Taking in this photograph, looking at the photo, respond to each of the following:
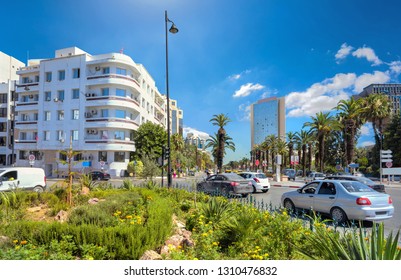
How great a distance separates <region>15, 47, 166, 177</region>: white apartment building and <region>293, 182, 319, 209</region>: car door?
32095 mm

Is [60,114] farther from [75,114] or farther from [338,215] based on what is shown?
[338,215]

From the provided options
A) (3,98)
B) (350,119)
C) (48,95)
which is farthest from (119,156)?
(350,119)

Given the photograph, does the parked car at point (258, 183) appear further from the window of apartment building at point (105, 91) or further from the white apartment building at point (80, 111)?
the window of apartment building at point (105, 91)

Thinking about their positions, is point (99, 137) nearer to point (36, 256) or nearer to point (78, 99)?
point (78, 99)

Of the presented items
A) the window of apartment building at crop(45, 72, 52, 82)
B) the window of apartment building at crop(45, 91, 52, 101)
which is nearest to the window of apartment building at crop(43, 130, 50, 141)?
the window of apartment building at crop(45, 91, 52, 101)

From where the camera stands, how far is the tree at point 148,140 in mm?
39406

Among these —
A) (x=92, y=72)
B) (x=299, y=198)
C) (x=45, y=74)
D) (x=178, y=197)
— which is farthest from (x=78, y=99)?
(x=299, y=198)

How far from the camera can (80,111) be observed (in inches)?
1505

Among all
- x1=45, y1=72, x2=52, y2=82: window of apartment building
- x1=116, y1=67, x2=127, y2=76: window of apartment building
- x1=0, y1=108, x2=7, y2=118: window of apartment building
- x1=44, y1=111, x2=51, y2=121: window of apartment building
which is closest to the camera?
x1=116, y1=67, x2=127, y2=76: window of apartment building

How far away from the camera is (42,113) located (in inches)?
1558

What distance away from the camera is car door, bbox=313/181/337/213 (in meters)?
8.48

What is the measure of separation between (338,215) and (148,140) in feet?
111

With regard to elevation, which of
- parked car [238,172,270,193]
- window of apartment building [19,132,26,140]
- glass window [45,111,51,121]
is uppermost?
glass window [45,111,51,121]

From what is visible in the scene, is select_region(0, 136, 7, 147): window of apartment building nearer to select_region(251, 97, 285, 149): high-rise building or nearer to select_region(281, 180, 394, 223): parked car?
select_region(251, 97, 285, 149): high-rise building
